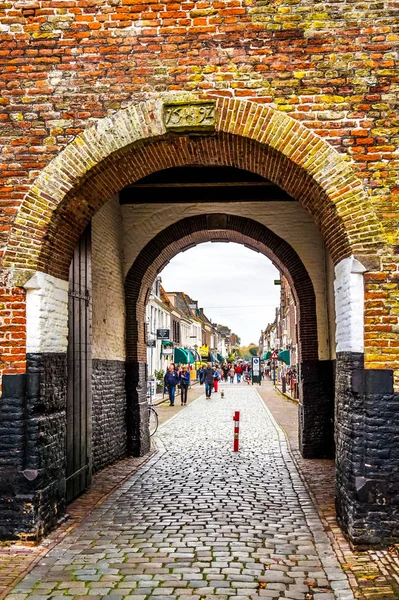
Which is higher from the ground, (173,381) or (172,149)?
(172,149)

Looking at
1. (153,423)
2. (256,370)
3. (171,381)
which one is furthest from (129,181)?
(256,370)

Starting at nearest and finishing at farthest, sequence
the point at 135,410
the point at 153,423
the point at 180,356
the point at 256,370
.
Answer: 1. the point at 135,410
2. the point at 153,423
3. the point at 180,356
4. the point at 256,370

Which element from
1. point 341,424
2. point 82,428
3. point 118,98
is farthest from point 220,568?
point 118,98

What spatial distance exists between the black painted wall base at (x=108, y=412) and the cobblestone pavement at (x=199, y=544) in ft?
2.49

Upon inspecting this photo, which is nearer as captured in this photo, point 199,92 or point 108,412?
point 199,92

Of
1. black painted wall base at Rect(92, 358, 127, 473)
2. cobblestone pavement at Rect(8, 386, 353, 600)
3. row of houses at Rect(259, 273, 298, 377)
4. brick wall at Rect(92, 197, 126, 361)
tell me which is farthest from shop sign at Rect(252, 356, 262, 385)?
cobblestone pavement at Rect(8, 386, 353, 600)

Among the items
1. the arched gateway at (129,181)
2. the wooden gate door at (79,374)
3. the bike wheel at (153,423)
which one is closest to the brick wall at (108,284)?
the wooden gate door at (79,374)

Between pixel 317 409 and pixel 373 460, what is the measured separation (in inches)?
231

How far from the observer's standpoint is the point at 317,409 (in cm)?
1188

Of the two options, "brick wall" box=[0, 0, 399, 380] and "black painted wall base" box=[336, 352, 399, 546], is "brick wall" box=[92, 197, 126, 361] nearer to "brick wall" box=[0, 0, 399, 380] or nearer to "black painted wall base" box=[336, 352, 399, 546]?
"brick wall" box=[0, 0, 399, 380]

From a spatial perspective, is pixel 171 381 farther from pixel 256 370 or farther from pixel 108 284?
pixel 256 370

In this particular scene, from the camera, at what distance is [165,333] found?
24.4 m

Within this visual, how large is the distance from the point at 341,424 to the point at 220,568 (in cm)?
211

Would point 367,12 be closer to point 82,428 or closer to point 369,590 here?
point 369,590
